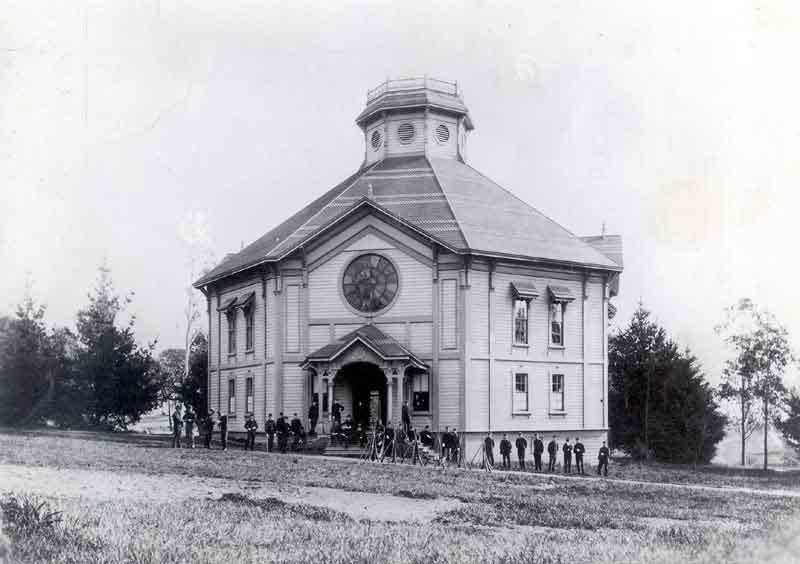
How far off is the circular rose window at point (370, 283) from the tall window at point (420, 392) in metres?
2.92

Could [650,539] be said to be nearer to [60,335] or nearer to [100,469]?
[100,469]

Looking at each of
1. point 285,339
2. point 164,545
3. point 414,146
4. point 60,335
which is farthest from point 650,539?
point 60,335

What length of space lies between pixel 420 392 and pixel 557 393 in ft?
18.9

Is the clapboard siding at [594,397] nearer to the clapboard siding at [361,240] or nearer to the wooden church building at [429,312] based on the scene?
the wooden church building at [429,312]

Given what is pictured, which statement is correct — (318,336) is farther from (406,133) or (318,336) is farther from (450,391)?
(406,133)

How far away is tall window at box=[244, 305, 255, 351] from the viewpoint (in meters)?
38.0

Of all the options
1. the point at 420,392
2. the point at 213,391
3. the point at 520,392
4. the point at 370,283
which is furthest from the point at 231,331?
the point at 520,392

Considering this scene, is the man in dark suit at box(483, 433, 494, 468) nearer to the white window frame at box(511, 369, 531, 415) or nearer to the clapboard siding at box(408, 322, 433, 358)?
the white window frame at box(511, 369, 531, 415)

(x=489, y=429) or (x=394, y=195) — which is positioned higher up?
(x=394, y=195)

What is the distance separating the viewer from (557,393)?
35812mm

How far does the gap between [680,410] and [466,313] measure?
2219 centimetres

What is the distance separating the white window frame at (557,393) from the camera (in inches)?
1394

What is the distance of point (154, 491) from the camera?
675 inches

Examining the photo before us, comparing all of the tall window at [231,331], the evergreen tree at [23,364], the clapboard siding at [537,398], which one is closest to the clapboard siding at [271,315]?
the tall window at [231,331]
